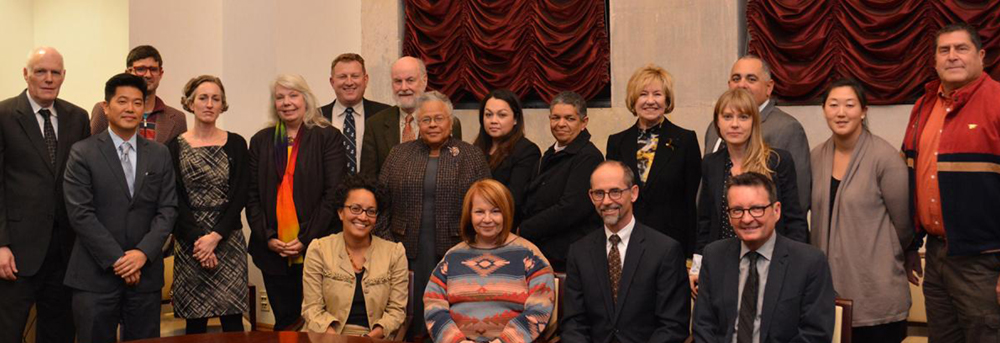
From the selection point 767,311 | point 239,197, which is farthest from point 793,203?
point 239,197

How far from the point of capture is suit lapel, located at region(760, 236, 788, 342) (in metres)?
3.58

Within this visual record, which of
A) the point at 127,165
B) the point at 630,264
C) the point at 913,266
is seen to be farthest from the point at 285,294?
the point at 913,266

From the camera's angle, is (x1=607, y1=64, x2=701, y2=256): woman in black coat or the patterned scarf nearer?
(x1=607, y1=64, x2=701, y2=256): woman in black coat

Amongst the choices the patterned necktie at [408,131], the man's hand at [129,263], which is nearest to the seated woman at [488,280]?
the patterned necktie at [408,131]

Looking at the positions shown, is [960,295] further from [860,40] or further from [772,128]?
[860,40]

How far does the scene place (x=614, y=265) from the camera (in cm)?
406

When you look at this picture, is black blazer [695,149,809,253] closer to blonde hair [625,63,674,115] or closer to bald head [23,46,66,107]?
blonde hair [625,63,674,115]

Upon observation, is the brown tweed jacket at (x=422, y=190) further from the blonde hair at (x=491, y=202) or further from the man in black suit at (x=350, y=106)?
the man in black suit at (x=350, y=106)

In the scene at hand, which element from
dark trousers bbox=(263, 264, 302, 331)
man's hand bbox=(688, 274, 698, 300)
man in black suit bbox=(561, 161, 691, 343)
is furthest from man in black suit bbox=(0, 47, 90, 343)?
man's hand bbox=(688, 274, 698, 300)

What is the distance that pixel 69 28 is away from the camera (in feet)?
27.6

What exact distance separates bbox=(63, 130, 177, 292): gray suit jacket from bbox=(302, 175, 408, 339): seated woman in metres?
0.77

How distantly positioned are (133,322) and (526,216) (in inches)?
74.3

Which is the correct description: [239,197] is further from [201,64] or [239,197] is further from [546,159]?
[201,64]

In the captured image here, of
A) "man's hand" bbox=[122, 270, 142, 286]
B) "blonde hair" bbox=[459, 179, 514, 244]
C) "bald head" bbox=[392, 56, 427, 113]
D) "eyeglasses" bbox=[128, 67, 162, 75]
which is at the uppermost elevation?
"eyeglasses" bbox=[128, 67, 162, 75]
